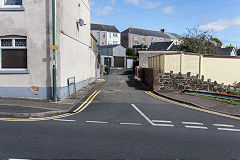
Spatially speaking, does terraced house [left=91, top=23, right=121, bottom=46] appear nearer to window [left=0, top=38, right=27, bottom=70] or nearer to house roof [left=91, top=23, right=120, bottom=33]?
house roof [left=91, top=23, right=120, bottom=33]

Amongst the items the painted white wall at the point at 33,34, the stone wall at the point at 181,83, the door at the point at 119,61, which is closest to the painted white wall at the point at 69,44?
the painted white wall at the point at 33,34

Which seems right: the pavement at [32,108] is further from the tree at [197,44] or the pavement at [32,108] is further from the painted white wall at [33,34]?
the tree at [197,44]

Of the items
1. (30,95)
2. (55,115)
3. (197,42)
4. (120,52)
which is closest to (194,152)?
(55,115)

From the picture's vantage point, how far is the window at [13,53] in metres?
11.4

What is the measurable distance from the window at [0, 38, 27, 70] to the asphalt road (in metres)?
5.24

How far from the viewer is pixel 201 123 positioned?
770cm

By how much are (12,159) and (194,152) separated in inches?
155

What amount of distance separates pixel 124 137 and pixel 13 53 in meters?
8.62

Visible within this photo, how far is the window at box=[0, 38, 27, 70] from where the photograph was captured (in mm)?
11383

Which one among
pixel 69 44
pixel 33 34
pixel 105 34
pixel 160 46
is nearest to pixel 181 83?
pixel 69 44

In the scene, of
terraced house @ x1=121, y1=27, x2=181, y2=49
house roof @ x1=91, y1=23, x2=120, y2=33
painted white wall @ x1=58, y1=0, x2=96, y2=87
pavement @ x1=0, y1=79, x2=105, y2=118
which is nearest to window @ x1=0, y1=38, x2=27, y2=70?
pavement @ x1=0, y1=79, x2=105, y2=118

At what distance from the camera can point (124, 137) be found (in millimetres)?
5859

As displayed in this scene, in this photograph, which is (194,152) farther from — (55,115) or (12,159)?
(55,115)

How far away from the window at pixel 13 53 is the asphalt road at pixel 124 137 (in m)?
5.24
